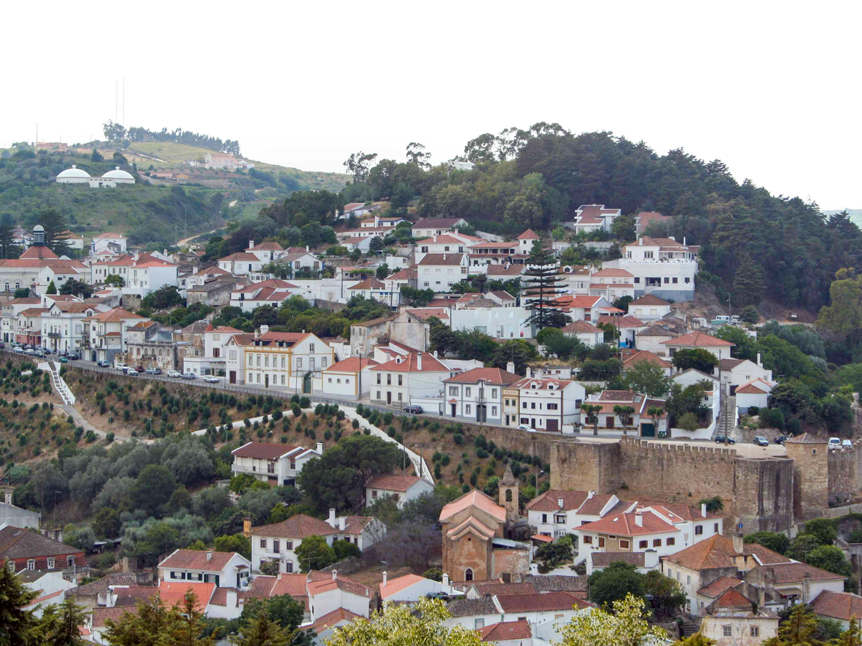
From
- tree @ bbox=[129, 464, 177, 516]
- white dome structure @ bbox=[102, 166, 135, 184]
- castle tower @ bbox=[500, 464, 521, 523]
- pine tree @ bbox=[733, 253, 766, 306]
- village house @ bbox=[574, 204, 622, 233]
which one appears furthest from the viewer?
white dome structure @ bbox=[102, 166, 135, 184]

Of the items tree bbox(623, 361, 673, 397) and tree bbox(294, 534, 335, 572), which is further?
tree bbox(623, 361, 673, 397)

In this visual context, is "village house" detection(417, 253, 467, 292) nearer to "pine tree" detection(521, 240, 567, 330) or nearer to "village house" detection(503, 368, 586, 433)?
"pine tree" detection(521, 240, 567, 330)

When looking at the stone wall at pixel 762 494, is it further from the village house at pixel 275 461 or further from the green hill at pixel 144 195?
the green hill at pixel 144 195

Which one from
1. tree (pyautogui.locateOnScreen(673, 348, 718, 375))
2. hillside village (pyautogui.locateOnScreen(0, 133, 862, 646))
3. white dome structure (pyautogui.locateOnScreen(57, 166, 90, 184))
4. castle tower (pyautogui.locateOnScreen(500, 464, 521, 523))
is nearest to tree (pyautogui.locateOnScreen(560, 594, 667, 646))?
hillside village (pyautogui.locateOnScreen(0, 133, 862, 646))

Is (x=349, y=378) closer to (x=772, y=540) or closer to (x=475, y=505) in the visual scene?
(x=475, y=505)

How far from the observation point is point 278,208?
77.9m

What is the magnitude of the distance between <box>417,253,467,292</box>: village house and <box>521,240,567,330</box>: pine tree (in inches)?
144

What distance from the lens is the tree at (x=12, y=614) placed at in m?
16.8

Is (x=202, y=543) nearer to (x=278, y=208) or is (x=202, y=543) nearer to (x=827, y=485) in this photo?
(x=827, y=485)

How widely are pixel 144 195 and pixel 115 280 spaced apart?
49.5 metres

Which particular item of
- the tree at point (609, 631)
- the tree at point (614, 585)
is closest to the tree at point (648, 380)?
the tree at point (614, 585)

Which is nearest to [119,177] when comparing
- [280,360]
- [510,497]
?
[280,360]

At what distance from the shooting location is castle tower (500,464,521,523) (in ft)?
125

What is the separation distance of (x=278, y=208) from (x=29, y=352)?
20901 millimetres
